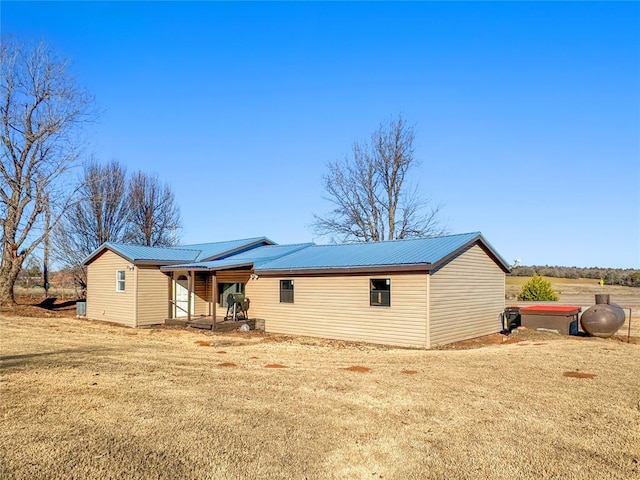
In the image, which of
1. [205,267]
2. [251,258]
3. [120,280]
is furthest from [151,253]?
[251,258]

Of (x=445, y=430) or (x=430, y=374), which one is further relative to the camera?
(x=430, y=374)

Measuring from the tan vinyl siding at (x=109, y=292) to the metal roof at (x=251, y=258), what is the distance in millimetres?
2064

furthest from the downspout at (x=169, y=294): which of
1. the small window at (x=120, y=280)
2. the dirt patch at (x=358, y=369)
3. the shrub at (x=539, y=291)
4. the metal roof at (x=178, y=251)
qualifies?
the shrub at (x=539, y=291)

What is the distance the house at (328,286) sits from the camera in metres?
15.3

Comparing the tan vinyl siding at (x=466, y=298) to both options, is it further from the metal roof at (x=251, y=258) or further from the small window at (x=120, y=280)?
the small window at (x=120, y=280)

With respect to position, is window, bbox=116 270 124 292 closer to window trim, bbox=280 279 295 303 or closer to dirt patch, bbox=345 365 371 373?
window trim, bbox=280 279 295 303

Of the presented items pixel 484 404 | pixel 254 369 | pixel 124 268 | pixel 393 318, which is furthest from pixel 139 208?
pixel 484 404

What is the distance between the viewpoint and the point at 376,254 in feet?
57.2

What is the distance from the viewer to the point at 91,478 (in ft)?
15.0

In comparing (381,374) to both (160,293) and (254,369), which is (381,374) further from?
(160,293)

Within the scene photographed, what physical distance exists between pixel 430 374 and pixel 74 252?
30.1m

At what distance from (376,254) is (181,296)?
993cm

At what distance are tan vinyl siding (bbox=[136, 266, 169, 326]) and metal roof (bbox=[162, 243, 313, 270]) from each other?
74 centimetres

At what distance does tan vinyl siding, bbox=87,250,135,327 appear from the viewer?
21141mm
